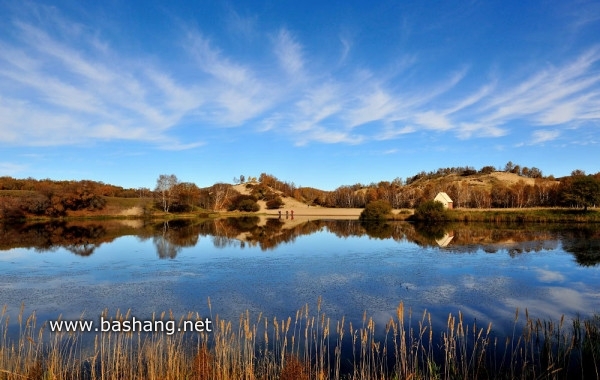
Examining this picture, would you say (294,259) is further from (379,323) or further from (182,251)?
(379,323)

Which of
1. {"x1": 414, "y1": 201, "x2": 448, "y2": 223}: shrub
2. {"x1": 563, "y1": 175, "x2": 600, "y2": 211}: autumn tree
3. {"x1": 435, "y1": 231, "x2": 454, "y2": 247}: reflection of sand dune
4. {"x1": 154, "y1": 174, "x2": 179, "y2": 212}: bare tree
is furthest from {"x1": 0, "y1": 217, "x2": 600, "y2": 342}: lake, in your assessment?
{"x1": 154, "y1": 174, "x2": 179, "y2": 212}: bare tree

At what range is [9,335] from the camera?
9.09 meters

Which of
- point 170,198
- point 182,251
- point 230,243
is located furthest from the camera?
point 170,198

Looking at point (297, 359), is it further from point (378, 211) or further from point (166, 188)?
point (166, 188)

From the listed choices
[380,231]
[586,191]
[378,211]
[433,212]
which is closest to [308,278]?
[380,231]

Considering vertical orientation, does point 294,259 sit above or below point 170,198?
below

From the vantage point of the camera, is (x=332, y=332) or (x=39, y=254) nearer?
(x=332, y=332)

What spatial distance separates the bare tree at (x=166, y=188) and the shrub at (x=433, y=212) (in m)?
45.3

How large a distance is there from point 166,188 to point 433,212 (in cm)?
4811

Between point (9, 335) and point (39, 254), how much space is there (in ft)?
58.0

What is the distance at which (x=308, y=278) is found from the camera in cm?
1678

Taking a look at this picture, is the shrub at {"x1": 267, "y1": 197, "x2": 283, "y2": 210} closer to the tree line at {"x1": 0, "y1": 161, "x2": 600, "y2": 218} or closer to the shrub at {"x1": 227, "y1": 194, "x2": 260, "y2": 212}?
the tree line at {"x1": 0, "y1": 161, "x2": 600, "y2": 218}

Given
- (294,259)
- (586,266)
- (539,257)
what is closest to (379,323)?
(294,259)

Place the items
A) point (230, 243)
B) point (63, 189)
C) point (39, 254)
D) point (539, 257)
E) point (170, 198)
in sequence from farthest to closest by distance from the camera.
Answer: point (170, 198) < point (63, 189) < point (230, 243) < point (39, 254) < point (539, 257)
